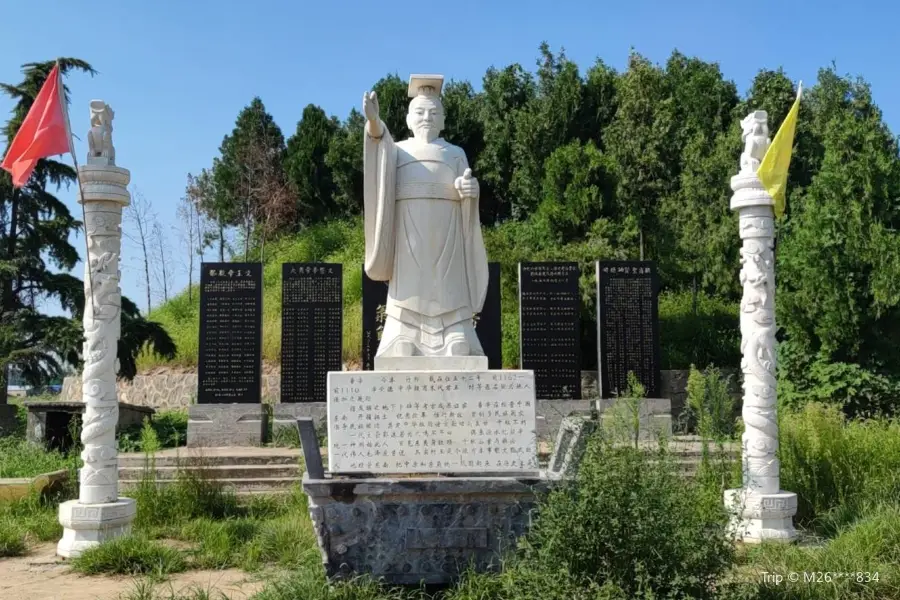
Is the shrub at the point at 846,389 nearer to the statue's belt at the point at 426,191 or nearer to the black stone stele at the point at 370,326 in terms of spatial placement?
the black stone stele at the point at 370,326

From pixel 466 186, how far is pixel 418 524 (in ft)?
7.42

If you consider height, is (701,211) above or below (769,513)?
above

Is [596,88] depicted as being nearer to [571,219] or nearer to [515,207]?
[515,207]

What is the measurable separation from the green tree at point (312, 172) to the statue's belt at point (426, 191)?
734 inches

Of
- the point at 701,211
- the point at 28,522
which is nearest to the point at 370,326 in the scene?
the point at 28,522

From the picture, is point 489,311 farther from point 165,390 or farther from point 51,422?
point 165,390

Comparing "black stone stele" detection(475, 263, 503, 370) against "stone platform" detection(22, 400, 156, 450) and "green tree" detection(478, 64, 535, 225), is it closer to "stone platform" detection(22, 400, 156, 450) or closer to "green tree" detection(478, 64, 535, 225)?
"stone platform" detection(22, 400, 156, 450)

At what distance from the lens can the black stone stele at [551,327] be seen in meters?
11.4

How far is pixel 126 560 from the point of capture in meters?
5.57

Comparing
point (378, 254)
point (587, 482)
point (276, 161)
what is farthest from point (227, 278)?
point (276, 161)

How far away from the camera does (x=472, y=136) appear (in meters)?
22.9

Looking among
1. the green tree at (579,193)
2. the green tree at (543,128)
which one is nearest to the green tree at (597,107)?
Result: the green tree at (543,128)

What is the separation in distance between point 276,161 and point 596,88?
1039 centimetres

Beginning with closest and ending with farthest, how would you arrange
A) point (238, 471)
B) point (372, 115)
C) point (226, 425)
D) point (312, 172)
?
point (372, 115) < point (238, 471) < point (226, 425) < point (312, 172)
